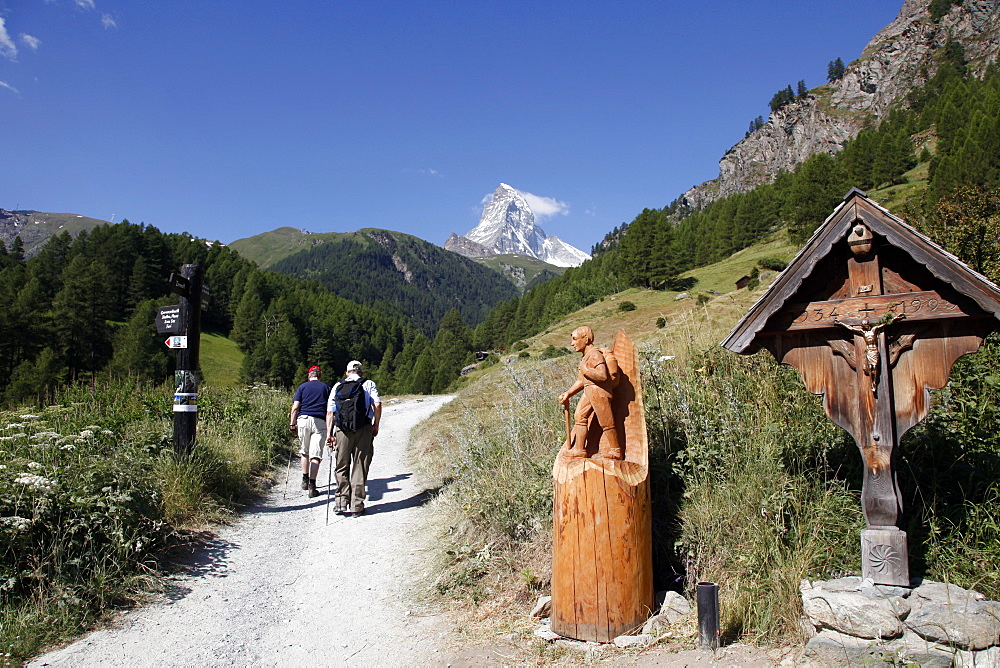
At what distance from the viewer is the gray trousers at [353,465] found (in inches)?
302

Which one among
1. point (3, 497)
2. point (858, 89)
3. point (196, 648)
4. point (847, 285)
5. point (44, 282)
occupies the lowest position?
point (196, 648)

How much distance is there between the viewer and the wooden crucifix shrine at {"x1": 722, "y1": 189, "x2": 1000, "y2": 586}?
136 inches

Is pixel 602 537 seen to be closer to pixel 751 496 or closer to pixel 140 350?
pixel 751 496

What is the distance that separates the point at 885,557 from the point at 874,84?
624ft

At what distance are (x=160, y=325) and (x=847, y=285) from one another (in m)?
8.49

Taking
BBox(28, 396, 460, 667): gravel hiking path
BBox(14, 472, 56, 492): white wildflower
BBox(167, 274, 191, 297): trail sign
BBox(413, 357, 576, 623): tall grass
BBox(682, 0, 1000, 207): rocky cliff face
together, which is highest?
BBox(682, 0, 1000, 207): rocky cliff face

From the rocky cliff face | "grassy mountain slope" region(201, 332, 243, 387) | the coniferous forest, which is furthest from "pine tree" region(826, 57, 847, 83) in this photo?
"grassy mountain slope" region(201, 332, 243, 387)

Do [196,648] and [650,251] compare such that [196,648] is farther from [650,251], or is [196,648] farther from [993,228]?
[650,251]

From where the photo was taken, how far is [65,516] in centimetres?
495

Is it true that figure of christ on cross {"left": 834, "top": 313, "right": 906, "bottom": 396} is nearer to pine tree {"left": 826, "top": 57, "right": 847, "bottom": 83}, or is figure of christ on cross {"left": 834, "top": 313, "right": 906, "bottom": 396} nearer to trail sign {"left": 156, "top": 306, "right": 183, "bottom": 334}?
trail sign {"left": 156, "top": 306, "right": 183, "bottom": 334}

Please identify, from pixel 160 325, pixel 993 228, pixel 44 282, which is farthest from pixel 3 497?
pixel 44 282

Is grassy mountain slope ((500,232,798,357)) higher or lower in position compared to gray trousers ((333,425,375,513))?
higher

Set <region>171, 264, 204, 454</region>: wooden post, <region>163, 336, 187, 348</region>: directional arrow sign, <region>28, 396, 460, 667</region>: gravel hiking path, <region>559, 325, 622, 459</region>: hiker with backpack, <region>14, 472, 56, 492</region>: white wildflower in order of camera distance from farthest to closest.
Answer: <region>163, 336, 187, 348</region>: directional arrow sign → <region>171, 264, 204, 454</region>: wooden post → <region>14, 472, 56, 492</region>: white wildflower → <region>559, 325, 622, 459</region>: hiker with backpack → <region>28, 396, 460, 667</region>: gravel hiking path

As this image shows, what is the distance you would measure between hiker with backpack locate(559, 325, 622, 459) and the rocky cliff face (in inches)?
6017
